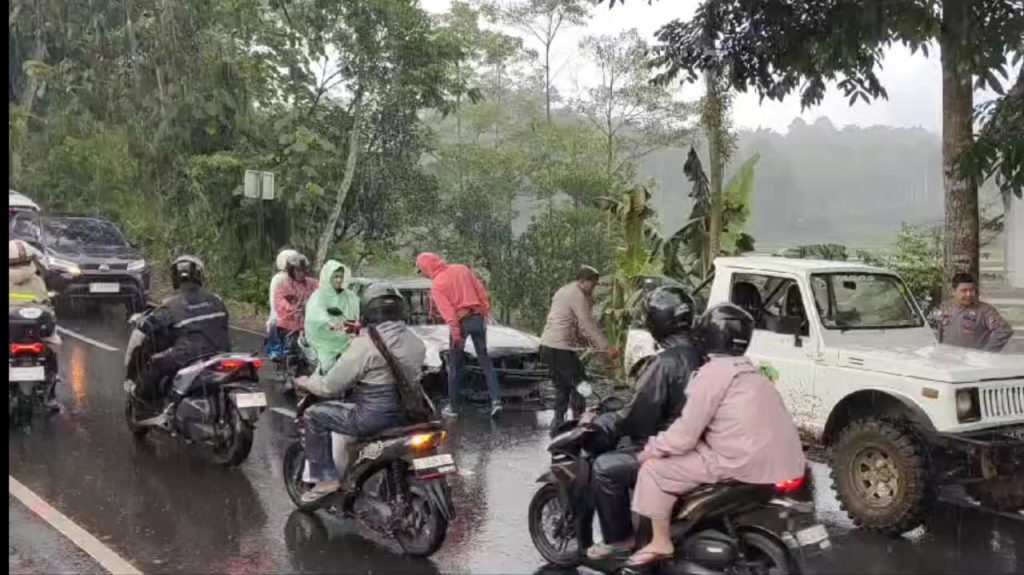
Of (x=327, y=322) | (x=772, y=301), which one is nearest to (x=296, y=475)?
(x=327, y=322)

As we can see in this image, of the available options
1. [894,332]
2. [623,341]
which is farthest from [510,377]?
[894,332]

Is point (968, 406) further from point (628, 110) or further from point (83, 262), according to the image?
point (628, 110)

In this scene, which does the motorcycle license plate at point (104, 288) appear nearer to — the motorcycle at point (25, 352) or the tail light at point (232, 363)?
the motorcycle at point (25, 352)

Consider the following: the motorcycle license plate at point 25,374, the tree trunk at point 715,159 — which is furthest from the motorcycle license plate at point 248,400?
the tree trunk at point 715,159

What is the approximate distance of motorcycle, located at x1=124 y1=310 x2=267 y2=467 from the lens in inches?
318

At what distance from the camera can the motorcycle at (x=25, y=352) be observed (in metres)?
9.13

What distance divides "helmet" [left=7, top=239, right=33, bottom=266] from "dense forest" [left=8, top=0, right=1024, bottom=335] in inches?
342

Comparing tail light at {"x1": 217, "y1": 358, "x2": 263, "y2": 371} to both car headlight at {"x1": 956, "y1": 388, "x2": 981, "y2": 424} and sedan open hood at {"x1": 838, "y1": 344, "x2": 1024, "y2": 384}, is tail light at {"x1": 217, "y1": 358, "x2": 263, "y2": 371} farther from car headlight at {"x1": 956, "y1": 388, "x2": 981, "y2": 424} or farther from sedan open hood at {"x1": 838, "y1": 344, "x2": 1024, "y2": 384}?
car headlight at {"x1": 956, "y1": 388, "x2": 981, "y2": 424}

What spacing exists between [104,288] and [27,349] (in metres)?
7.88

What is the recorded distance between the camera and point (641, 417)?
5332 mm

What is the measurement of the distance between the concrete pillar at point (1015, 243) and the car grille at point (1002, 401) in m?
3.30

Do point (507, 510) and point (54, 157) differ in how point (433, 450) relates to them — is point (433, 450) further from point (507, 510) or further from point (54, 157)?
point (54, 157)

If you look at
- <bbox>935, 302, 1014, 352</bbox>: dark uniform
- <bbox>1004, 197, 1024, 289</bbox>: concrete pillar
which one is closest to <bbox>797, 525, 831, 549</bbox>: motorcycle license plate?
<bbox>935, 302, 1014, 352</bbox>: dark uniform

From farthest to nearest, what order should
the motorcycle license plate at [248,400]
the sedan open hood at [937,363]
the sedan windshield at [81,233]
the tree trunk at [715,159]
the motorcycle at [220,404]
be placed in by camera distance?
the sedan windshield at [81,233]
the tree trunk at [715,159]
the motorcycle at [220,404]
the motorcycle license plate at [248,400]
the sedan open hood at [937,363]
